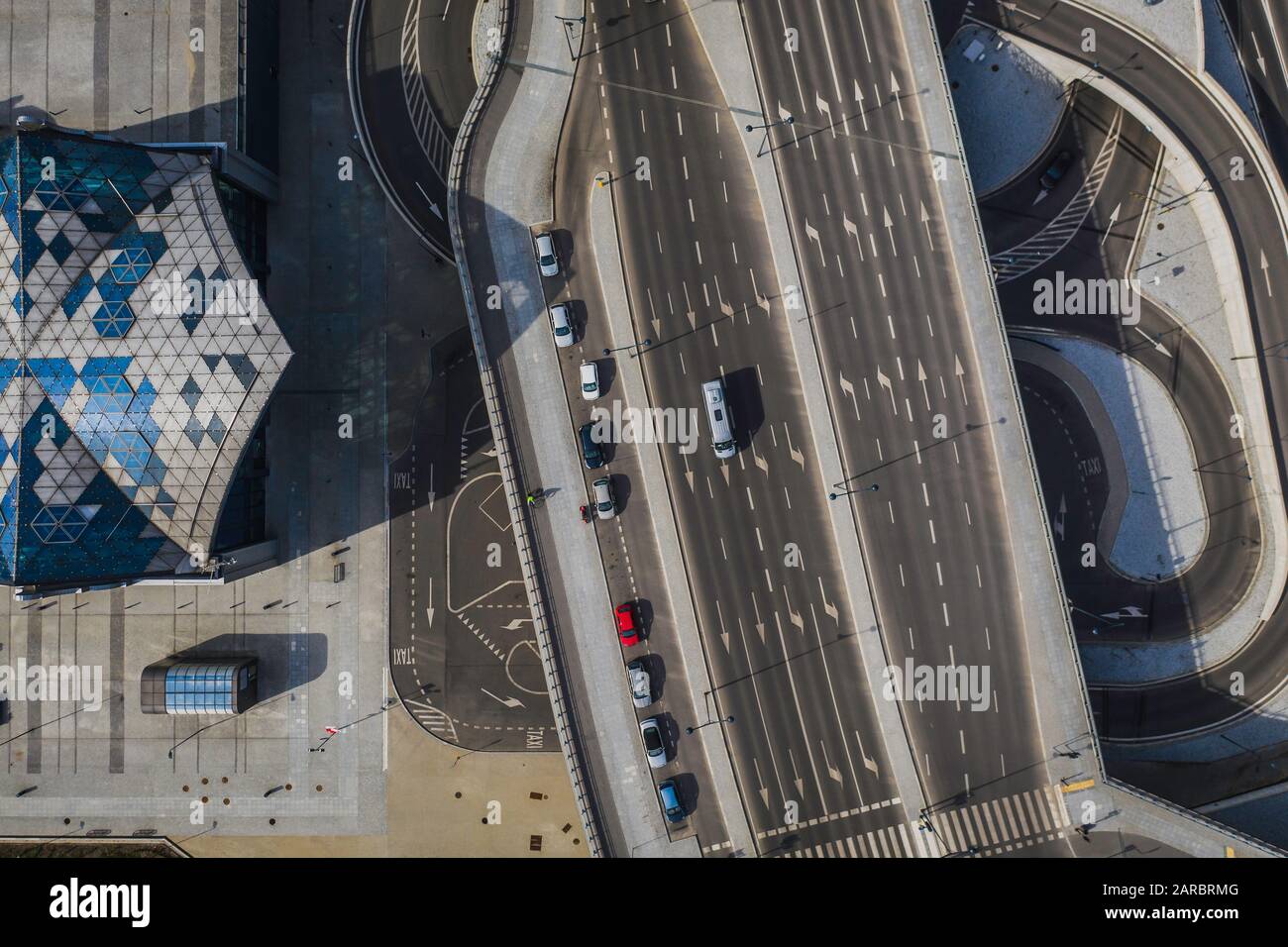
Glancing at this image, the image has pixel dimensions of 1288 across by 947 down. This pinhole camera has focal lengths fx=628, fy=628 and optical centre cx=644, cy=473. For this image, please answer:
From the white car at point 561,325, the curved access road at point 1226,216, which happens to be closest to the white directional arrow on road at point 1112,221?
the curved access road at point 1226,216

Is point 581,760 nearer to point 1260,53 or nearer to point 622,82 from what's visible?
point 622,82

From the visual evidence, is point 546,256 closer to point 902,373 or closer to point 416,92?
point 416,92

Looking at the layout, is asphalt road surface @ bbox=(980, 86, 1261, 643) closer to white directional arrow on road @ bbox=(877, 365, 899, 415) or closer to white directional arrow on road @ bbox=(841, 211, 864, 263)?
white directional arrow on road @ bbox=(841, 211, 864, 263)

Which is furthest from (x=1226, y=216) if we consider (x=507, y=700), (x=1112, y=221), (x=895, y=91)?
(x=507, y=700)

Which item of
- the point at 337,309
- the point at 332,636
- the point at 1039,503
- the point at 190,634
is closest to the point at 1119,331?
the point at 1039,503

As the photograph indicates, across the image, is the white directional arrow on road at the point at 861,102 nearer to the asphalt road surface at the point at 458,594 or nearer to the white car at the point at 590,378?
the white car at the point at 590,378

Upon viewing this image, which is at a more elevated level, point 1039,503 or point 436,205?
point 436,205
